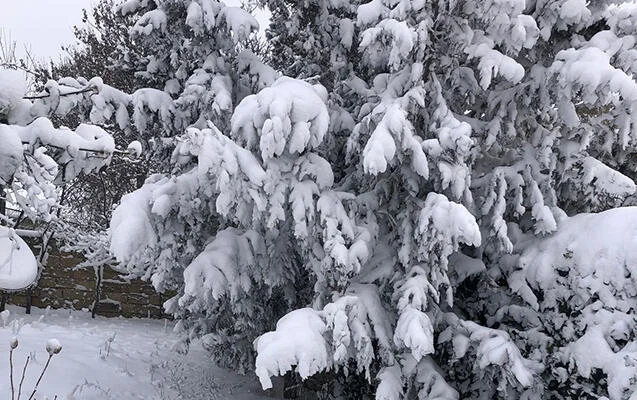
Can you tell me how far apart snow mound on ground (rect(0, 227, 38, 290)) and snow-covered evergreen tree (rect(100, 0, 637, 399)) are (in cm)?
152

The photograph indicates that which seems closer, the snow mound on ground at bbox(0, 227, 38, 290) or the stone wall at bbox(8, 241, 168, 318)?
the snow mound on ground at bbox(0, 227, 38, 290)

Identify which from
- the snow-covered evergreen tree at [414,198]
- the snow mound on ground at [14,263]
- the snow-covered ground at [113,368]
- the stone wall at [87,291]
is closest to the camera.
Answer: the snow mound on ground at [14,263]

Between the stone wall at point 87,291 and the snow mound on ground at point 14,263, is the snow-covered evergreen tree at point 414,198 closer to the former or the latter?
the snow mound on ground at point 14,263

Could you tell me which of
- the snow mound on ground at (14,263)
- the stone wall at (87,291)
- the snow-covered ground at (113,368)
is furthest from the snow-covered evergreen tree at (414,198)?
the stone wall at (87,291)

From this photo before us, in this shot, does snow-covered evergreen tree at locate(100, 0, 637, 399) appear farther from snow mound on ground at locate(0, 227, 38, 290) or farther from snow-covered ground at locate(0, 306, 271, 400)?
snow mound on ground at locate(0, 227, 38, 290)

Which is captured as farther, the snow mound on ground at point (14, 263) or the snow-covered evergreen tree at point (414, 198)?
the snow-covered evergreen tree at point (414, 198)

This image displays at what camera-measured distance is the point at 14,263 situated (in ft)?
6.94

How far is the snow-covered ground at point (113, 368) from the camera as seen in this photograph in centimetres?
459

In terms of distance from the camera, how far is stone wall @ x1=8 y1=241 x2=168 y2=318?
31.6 feet

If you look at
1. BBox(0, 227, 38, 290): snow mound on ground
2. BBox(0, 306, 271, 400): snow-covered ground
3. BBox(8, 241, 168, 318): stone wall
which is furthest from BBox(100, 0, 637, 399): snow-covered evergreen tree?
BBox(8, 241, 168, 318): stone wall

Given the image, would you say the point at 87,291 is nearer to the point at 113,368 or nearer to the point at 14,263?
the point at 113,368

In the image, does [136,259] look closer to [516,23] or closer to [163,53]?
[163,53]

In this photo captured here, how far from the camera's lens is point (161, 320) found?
10.3 m

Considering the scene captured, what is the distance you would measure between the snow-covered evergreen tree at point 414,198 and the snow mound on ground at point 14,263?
4.98 feet
